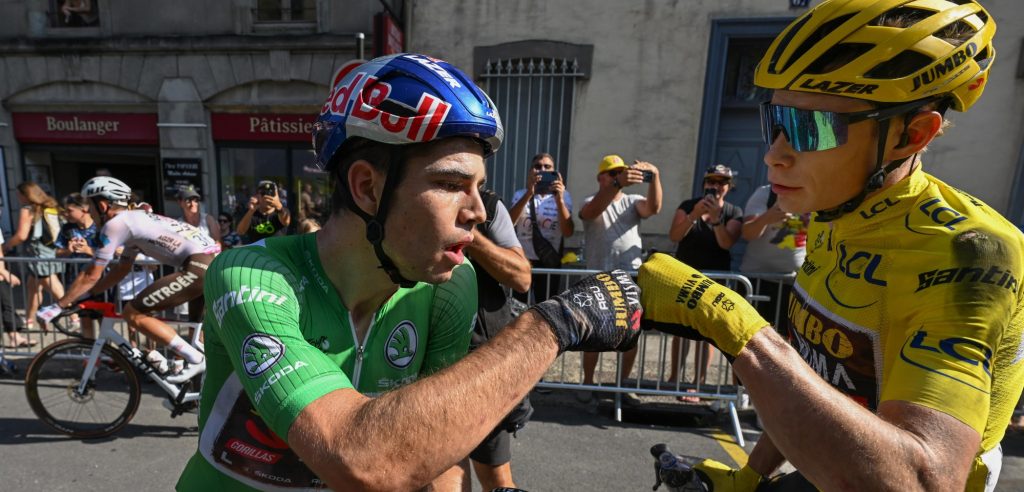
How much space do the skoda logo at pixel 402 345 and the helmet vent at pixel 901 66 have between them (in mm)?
1454

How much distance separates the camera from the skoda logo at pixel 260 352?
1.09 m

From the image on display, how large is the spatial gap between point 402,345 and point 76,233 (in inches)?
281

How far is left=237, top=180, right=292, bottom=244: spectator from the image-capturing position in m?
6.19

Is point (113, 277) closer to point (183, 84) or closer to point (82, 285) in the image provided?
point (82, 285)

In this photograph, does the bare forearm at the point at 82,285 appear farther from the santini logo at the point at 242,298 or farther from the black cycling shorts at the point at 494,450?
the santini logo at the point at 242,298

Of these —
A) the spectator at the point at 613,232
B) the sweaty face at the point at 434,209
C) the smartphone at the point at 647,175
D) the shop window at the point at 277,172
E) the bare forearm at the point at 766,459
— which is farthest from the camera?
the shop window at the point at 277,172

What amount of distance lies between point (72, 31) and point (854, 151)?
14621 mm

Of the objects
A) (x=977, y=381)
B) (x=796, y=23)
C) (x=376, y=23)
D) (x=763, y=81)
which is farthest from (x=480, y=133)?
(x=376, y=23)

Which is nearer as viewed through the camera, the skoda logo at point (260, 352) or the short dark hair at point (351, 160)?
the skoda logo at point (260, 352)

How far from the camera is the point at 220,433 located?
1436mm

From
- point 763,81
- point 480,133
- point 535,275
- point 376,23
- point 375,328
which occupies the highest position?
point 376,23

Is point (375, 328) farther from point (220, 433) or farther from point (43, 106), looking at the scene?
point (43, 106)

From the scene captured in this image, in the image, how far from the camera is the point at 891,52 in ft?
4.26

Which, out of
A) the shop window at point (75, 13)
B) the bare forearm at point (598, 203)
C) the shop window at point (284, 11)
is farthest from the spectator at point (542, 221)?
the shop window at point (75, 13)
